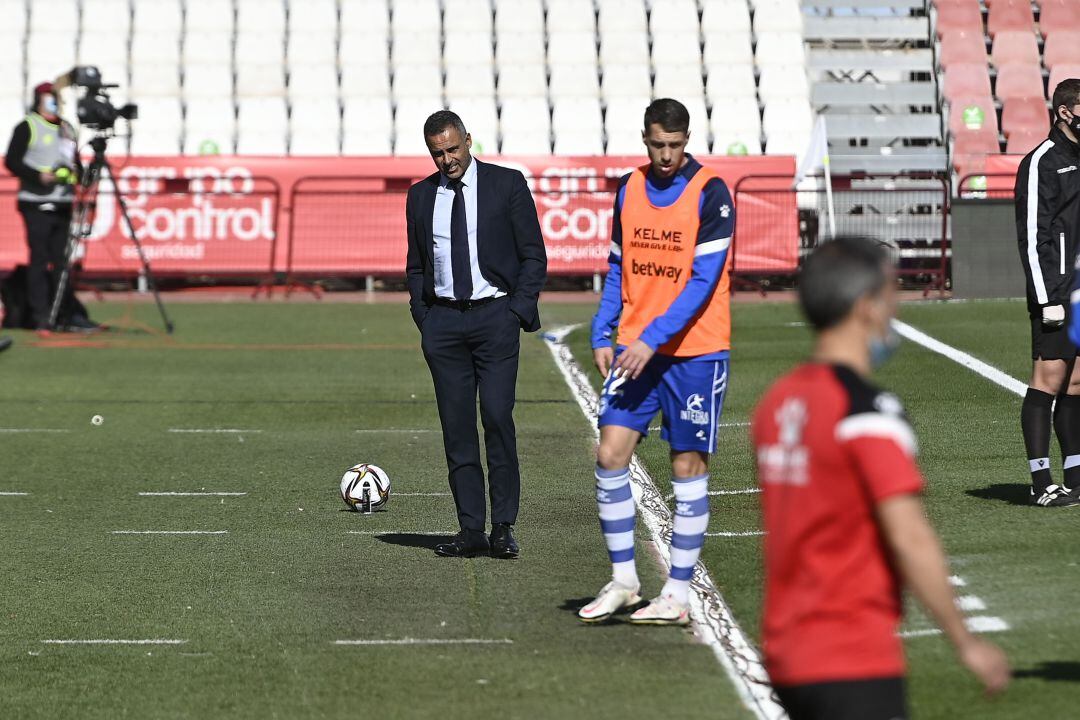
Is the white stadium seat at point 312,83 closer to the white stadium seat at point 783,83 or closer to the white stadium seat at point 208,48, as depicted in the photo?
the white stadium seat at point 208,48

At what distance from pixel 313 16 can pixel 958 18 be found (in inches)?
427

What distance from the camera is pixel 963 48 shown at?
28328 mm

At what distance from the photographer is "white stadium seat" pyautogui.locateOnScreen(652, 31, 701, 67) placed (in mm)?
28000

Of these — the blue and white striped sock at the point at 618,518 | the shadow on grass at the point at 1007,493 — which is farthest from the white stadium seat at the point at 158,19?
the blue and white striped sock at the point at 618,518

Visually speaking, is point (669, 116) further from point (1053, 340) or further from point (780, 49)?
point (780, 49)

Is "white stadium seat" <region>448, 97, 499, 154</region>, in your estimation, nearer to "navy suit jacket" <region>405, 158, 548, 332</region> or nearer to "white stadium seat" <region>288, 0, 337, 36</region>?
"white stadium seat" <region>288, 0, 337, 36</region>

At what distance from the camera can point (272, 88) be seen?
90.6 ft

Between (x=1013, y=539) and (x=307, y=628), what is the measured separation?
3240 mm

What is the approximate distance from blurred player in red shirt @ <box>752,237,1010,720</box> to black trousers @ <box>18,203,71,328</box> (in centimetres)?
1608

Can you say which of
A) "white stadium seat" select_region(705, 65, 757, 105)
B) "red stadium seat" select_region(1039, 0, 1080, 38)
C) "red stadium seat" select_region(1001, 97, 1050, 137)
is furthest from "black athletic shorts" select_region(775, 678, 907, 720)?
"red stadium seat" select_region(1039, 0, 1080, 38)

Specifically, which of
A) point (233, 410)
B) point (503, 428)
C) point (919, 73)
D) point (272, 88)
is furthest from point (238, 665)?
point (919, 73)

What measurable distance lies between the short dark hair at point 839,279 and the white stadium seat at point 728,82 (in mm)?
24343

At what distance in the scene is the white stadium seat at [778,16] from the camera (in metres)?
28.5

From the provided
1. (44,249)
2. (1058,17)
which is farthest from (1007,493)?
(1058,17)
